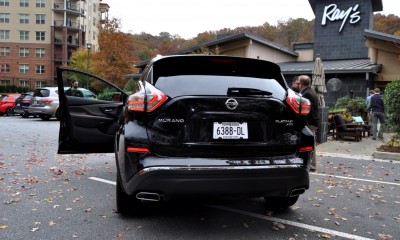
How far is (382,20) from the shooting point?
131 ft

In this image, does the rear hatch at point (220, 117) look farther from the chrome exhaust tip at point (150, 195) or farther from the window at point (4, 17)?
the window at point (4, 17)

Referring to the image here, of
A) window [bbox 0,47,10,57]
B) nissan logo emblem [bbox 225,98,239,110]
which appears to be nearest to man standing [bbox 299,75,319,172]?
nissan logo emblem [bbox 225,98,239,110]

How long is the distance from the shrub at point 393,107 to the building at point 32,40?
60613 mm

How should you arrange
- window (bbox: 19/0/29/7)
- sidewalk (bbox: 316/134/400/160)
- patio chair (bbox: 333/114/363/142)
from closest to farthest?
sidewalk (bbox: 316/134/400/160) < patio chair (bbox: 333/114/363/142) < window (bbox: 19/0/29/7)

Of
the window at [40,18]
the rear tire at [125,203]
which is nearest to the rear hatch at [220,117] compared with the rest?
the rear tire at [125,203]

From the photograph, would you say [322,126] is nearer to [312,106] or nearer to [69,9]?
[312,106]

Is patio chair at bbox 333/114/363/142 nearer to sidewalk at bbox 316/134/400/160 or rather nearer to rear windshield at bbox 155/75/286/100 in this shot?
sidewalk at bbox 316/134/400/160

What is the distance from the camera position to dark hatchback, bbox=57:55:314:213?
3367 millimetres

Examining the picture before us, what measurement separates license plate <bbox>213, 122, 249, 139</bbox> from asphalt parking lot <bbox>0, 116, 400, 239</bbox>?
1.07 meters

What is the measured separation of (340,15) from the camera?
76.0 feet

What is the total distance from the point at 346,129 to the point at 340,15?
13.0 meters

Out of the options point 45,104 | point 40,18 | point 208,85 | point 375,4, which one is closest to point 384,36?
point 375,4

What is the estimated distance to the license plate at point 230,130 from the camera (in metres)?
3.47

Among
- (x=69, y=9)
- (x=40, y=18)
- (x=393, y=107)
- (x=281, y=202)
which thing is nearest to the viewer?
(x=281, y=202)
